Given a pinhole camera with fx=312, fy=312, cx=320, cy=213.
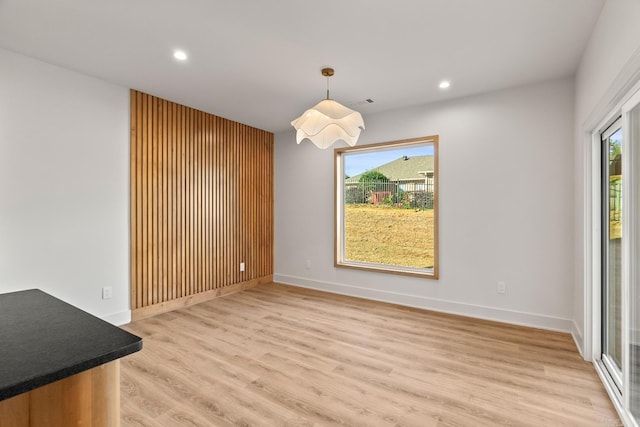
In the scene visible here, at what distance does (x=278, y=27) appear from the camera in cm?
236

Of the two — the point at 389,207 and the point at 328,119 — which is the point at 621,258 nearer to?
the point at 328,119

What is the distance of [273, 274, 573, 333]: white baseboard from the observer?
3.29 meters

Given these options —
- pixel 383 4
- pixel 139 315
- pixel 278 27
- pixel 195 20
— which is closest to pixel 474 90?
pixel 383 4

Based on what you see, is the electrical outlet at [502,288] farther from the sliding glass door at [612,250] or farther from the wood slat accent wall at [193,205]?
the wood slat accent wall at [193,205]

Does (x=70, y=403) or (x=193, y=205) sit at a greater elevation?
(x=193, y=205)

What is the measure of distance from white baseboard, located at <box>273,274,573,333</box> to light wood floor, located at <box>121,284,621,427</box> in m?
0.13

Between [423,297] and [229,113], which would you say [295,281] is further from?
[229,113]

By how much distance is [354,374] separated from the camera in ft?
7.99

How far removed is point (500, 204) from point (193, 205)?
150 inches

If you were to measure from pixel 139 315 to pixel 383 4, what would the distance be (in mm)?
3921

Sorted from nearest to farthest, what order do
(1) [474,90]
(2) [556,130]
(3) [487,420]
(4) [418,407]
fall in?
1. (3) [487,420]
2. (4) [418,407]
3. (2) [556,130]
4. (1) [474,90]

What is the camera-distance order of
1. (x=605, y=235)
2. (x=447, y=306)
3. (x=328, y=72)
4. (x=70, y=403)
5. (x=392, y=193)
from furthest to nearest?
(x=392, y=193) < (x=447, y=306) < (x=328, y=72) < (x=605, y=235) < (x=70, y=403)

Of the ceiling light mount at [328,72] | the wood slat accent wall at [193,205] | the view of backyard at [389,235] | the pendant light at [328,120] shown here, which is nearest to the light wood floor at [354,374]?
the wood slat accent wall at [193,205]

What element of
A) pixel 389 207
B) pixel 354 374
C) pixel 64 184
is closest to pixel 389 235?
pixel 389 207
